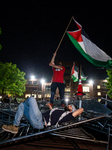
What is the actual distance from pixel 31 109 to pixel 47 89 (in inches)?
1586

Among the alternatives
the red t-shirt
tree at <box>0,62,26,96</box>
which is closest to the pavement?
the red t-shirt

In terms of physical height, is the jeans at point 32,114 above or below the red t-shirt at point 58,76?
below

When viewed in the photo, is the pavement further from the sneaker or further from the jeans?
the sneaker

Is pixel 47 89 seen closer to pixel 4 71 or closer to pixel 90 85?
pixel 90 85

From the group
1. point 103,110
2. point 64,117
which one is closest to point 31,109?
point 64,117

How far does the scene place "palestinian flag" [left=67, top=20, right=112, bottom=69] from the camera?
4.93 meters

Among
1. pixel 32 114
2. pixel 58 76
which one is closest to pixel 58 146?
pixel 32 114

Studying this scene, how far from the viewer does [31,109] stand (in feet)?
9.22

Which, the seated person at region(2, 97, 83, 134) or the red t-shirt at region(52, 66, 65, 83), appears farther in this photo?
the red t-shirt at region(52, 66, 65, 83)

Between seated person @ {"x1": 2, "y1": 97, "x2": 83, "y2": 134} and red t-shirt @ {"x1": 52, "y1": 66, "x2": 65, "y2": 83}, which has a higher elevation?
red t-shirt @ {"x1": 52, "y1": 66, "x2": 65, "y2": 83}

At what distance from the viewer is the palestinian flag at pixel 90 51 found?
16.2 ft

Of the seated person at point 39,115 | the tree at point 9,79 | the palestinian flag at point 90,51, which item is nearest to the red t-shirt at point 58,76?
the palestinian flag at point 90,51

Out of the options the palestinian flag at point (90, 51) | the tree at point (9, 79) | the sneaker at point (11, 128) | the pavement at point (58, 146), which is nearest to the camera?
the sneaker at point (11, 128)

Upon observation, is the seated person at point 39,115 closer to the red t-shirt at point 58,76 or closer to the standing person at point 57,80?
the standing person at point 57,80
